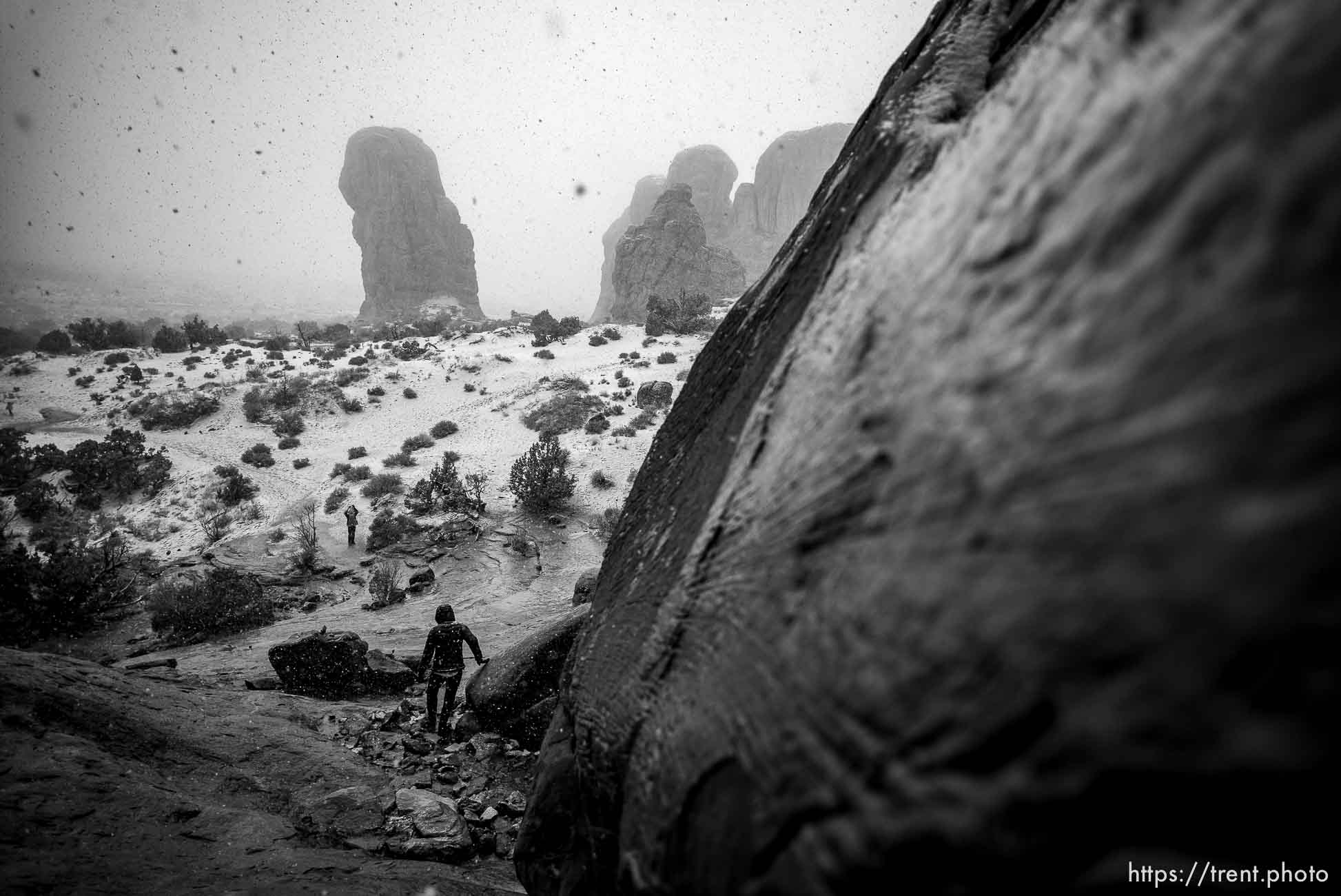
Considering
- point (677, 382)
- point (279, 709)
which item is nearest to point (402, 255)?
point (677, 382)

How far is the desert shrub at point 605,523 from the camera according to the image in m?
13.9

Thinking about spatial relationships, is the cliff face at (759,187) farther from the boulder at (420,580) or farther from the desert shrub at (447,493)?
the boulder at (420,580)

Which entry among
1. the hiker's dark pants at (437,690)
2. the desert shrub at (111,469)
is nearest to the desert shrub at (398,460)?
the desert shrub at (111,469)

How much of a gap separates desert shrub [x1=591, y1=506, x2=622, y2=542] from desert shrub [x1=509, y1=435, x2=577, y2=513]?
1406 millimetres

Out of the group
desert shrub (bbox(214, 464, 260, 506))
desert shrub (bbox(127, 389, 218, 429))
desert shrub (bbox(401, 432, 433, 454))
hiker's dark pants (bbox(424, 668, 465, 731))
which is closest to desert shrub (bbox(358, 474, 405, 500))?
desert shrub (bbox(401, 432, 433, 454))

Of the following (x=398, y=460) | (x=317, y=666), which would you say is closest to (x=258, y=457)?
(x=398, y=460)

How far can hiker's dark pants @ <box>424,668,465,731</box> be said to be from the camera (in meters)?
6.08

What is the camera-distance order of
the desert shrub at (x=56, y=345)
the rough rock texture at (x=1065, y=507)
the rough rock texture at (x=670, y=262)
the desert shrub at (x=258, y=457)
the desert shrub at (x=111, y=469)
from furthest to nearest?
the rough rock texture at (x=670, y=262), the desert shrub at (x=56, y=345), the desert shrub at (x=258, y=457), the desert shrub at (x=111, y=469), the rough rock texture at (x=1065, y=507)

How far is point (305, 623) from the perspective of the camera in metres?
10.4

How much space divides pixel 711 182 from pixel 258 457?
70.5 m

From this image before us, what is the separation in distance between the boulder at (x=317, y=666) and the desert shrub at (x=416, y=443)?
A: 13.0m

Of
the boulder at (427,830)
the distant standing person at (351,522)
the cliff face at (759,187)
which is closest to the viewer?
the boulder at (427,830)

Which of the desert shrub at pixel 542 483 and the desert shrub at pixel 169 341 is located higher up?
the desert shrub at pixel 169 341

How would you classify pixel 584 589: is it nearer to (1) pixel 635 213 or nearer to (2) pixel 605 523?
(2) pixel 605 523
